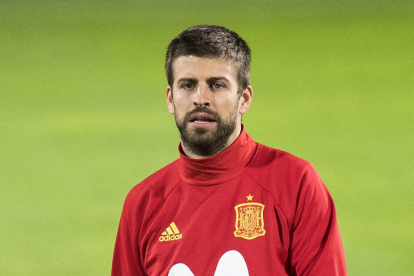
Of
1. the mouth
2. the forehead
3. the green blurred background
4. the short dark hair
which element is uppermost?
the green blurred background

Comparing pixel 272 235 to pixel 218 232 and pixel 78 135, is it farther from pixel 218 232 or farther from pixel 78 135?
pixel 78 135

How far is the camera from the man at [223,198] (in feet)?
9.44

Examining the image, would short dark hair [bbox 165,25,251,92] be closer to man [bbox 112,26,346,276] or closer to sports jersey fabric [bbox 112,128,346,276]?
man [bbox 112,26,346,276]

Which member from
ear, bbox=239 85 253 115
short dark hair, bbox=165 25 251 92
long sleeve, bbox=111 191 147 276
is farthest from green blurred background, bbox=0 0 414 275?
short dark hair, bbox=165 25 251 92

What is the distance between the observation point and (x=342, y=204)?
19.3ft

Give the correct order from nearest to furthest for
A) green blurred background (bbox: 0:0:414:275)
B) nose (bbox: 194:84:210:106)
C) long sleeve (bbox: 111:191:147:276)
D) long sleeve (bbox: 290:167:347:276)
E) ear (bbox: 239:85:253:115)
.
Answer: long sleeve (bbox: 290:167:347:276) → nose (bbox: 194:84:210:106) → ear (bbox: 239:85:253:115) → long sleeve (bbox: 111:191:147:276) → green blurred background (bbox: 0:0:414:275)

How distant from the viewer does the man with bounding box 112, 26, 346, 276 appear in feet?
9.44

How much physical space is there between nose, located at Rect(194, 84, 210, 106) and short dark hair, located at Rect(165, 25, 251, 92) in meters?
0.11

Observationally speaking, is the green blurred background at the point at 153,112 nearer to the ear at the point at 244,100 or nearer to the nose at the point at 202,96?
the ear at the point at 244,100

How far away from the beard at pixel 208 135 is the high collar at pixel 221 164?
33 millimetres

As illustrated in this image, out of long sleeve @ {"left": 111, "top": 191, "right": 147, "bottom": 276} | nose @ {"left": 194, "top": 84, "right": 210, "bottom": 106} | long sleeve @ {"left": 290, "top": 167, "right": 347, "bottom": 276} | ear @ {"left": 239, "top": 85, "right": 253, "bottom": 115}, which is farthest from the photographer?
long sleeve @ {"left": 111, "top": 191, "right": 147, "bottom": 276}

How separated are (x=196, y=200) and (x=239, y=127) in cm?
31

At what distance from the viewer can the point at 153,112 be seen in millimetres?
7277

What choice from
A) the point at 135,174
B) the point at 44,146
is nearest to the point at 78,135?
the point at 44,146
